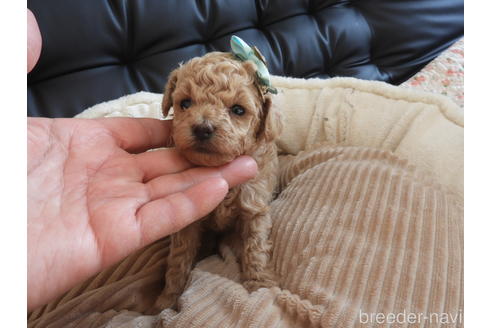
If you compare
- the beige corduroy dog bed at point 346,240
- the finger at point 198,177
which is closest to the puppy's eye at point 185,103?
the finger at point 198,177

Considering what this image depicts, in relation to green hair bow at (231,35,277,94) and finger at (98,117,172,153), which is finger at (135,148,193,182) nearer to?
finger at (98,117,172,153)

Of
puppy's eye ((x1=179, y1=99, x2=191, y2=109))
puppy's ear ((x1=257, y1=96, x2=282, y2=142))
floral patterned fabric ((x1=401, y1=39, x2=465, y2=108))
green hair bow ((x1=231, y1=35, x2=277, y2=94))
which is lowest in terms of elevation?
floral patterned fabric ((x1=401, y1=39, x2=465, y2=108))

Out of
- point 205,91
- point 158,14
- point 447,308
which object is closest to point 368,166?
point 447,308

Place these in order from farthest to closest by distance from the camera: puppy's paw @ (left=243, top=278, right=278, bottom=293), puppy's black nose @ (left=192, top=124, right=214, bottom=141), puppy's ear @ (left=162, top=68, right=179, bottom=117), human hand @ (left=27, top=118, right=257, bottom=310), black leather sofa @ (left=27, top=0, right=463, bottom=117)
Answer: black leather sofa @ (left=27, top=0, right=463, bottom=117), puppy's ear @ (left=162, top=68, right=179, bottom=117), puppy's paw @ (left=243, top=278, right=278, bottom=293), puppy's black nose @ (left=192, top=124, right=214, bottom=141), human hand @ (left=27, top=118, right=257, bottom=310)

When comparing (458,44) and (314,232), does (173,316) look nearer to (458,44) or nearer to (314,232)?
(314,232)

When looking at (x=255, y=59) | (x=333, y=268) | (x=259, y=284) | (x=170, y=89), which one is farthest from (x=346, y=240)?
(x=170, y=89)

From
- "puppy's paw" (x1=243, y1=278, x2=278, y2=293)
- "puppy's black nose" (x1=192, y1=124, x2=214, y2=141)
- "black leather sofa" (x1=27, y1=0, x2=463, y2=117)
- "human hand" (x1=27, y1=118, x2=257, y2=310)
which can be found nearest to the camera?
"human hand" (x1=27, y1=118, x2=257, y2=310)

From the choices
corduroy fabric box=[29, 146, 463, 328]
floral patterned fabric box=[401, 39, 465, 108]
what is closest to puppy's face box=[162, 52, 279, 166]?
corduroy fabric box=[29, 146, 463, 328]
